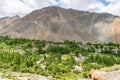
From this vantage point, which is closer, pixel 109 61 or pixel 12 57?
pixel 12 57

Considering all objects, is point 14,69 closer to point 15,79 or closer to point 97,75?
point 15,79

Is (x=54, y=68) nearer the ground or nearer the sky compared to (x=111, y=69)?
nearer the ground

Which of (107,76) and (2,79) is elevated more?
(107,76)

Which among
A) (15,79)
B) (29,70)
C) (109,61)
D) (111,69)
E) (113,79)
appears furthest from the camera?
(109,61)

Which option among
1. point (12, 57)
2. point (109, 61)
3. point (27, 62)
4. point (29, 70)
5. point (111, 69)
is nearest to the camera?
point (111, 69)

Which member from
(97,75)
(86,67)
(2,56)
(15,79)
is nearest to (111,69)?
(97,75)

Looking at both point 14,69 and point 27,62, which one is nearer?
point 14,69

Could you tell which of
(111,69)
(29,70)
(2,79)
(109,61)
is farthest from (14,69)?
(111,69)

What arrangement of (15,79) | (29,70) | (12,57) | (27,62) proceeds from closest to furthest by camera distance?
(15,79), (29,70), (27,62), (12,57)

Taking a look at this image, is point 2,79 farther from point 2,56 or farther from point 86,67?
point 2,56
